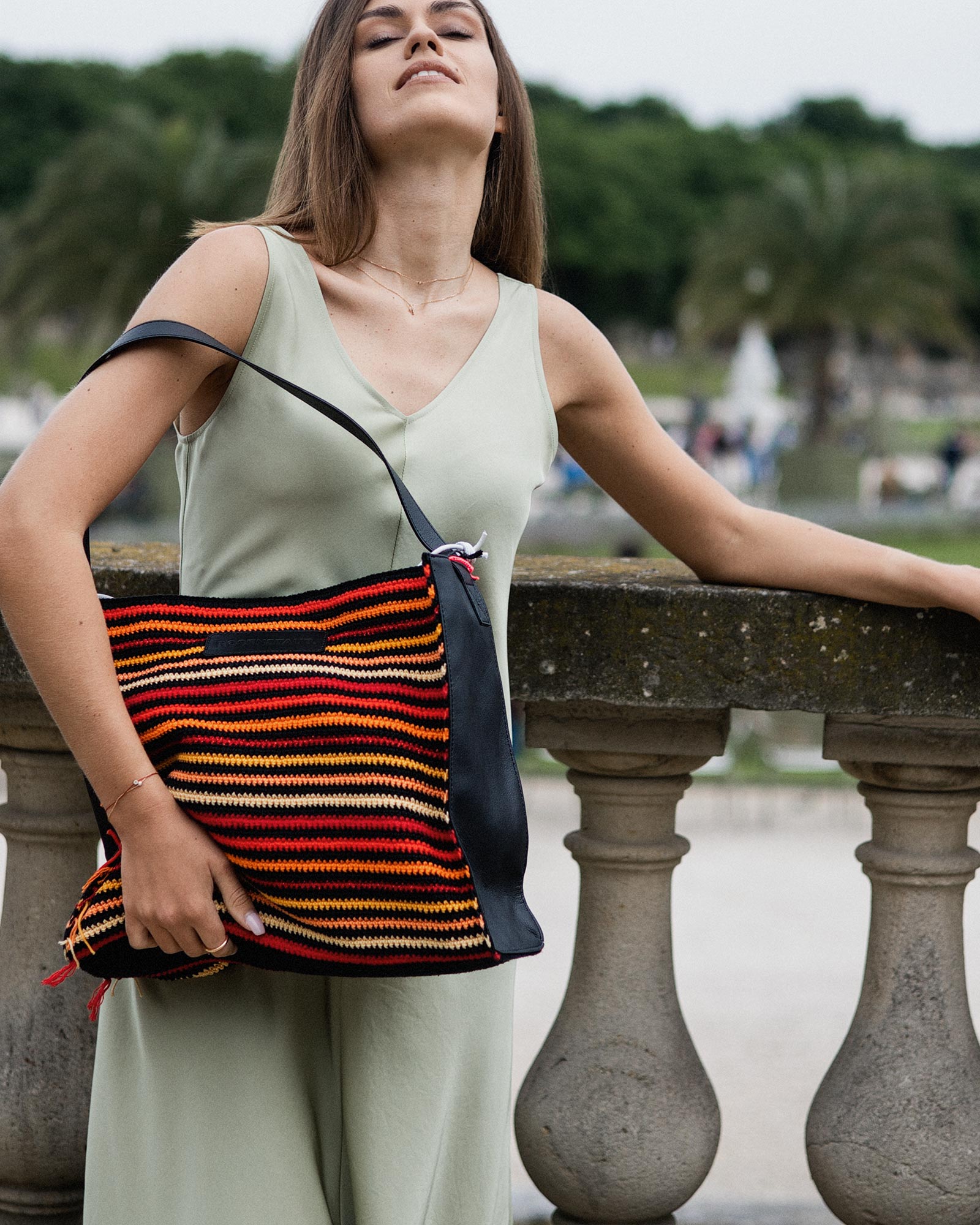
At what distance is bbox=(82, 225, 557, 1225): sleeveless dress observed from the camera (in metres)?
1.69

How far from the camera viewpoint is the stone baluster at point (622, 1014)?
7.12 ft

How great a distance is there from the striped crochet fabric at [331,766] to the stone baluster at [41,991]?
0.67 metres

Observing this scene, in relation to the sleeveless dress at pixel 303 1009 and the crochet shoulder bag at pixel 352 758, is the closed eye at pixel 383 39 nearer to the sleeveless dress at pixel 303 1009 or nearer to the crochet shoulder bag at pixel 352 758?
the sleeveless dress at pixel 303 1009

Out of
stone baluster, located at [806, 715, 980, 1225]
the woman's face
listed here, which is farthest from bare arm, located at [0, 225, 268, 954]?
stone baluster, located at [806, 715, 980, 1225]

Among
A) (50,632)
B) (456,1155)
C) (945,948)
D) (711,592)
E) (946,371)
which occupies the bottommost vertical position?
(456,1155)

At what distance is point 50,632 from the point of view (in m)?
1.55

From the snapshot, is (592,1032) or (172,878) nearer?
(172,878)

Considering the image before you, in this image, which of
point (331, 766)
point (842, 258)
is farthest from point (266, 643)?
point (842, 258)

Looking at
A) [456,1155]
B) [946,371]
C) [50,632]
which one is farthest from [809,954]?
[946,371]

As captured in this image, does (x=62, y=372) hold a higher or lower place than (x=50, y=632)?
higher

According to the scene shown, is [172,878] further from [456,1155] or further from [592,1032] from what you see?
[592,1032]

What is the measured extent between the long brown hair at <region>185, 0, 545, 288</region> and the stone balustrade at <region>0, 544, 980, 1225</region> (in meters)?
0.46

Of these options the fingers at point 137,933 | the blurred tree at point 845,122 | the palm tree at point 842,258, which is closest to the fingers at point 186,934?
the fingers at point 137,933

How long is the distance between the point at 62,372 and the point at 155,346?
51468mm
